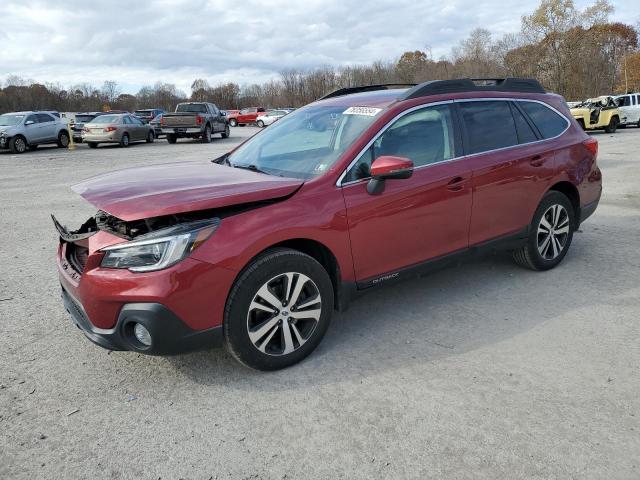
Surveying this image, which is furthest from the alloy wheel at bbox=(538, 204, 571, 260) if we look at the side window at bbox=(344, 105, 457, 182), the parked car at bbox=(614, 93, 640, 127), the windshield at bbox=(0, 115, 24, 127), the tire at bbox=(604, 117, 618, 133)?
the parked car at bbox=(614, 93, 640, 127)

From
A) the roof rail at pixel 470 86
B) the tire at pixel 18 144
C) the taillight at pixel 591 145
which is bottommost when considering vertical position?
the taillight at pixel 591 145

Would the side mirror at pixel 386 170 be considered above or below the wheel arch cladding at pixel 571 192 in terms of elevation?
above

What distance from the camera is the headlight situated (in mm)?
2906

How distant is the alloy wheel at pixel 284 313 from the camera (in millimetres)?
3203

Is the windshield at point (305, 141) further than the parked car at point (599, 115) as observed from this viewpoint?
No

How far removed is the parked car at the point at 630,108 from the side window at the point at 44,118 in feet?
97.1

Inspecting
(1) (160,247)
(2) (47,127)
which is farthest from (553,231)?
(2) (47,127)

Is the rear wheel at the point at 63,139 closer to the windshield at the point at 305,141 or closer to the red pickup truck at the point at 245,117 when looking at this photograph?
the windshield at the point at 305,141

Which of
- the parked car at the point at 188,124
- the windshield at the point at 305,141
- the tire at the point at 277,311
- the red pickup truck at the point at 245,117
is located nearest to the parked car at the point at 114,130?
the parked car at the point at 188,124

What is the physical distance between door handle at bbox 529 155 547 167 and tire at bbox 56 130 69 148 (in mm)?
23826

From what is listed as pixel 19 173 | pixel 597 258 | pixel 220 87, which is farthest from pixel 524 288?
pixel 220 87

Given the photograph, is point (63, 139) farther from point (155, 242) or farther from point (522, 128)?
point (155, 242)

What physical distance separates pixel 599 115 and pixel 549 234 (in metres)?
24.2

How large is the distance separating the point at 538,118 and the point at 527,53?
187 feet
